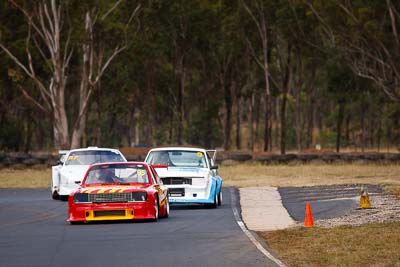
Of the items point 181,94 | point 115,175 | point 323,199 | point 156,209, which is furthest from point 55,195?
point 181,94

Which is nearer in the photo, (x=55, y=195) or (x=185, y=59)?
(x=55, y=195)

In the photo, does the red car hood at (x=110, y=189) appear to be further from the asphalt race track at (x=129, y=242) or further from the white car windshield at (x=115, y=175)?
the asphalt race track at (x=129, y=242)

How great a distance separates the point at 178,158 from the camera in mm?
28578

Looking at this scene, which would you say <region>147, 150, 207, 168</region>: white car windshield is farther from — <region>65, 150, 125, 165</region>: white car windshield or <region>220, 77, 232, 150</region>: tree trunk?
<region>220, 77, 232, 150</region>: tree trunk

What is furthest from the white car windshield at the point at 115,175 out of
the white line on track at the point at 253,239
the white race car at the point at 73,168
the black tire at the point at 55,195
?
the black tire at the point at 55,195

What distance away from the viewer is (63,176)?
106 feet

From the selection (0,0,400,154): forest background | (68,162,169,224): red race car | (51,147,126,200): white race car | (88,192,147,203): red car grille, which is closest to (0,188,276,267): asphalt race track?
(68,162,169,224): red race car

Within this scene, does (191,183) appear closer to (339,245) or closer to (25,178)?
(339,245)

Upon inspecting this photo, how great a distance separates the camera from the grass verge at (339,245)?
47.9ft

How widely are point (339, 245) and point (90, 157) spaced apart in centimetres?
1735

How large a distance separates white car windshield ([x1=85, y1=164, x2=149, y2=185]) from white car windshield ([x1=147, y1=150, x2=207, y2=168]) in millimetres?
4857

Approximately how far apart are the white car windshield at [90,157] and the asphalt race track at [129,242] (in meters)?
6.52

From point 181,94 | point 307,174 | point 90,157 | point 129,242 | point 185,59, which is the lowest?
point 129,242

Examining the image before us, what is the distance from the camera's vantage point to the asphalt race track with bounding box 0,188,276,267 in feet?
48.9
